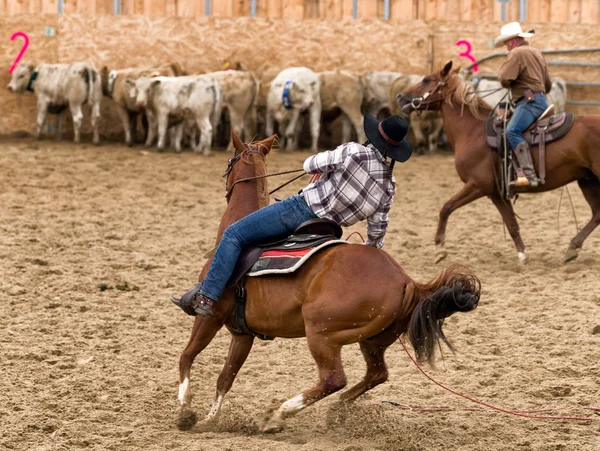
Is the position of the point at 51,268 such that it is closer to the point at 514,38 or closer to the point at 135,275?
the point at 135,275

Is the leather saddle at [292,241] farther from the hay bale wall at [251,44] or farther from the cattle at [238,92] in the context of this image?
the hay bale wall at [251,44]

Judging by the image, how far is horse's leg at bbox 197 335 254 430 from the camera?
18.7 ft

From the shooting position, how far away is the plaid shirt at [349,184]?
549 centimetres

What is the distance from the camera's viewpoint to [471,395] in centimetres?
620

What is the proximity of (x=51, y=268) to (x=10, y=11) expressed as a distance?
9.69 m

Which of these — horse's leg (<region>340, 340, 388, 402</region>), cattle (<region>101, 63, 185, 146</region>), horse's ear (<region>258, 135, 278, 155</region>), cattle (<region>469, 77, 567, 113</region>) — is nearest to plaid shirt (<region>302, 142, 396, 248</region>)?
horse's ear (<region>258, 135, 278, 155</region>)

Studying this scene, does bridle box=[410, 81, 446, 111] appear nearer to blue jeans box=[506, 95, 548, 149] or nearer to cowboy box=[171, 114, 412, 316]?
blue jeans box=[506, 95, 548, 149]

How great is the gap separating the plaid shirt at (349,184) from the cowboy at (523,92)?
4462 millimetres

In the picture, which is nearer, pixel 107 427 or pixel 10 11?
pixel 107 427

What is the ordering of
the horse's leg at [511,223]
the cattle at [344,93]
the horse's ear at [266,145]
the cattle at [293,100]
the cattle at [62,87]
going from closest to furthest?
the horse's ear at [266,145] < the horse's leg at [511,223] < the cattle at [62,87] < the cattle at [293,100] < the cattle at [344,93]

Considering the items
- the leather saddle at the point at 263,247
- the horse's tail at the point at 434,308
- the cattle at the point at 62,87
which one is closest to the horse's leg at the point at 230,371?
the leather saddle at the point at 263,247

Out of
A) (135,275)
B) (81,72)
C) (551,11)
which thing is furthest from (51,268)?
(551,11)

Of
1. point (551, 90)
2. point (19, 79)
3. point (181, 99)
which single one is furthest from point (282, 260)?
point (551, 90)

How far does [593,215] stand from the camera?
1012 centimetres
